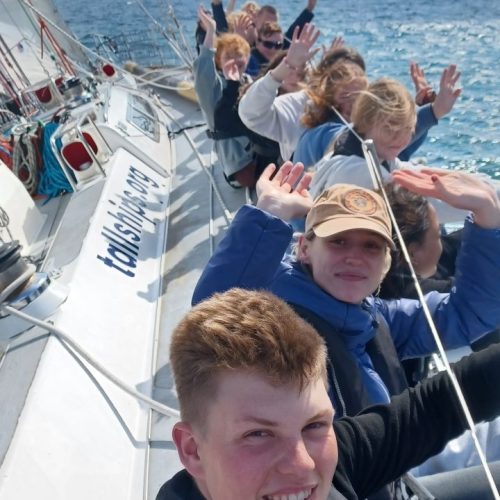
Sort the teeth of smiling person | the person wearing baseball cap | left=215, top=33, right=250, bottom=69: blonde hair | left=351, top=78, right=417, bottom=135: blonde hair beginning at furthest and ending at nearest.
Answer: left=215, top=33, right=250, bottom=69: blonde hair, left=351, top=78, right=417, bottom=135: blonde hair, the person wearing baseball cap, the teeth of smiling person

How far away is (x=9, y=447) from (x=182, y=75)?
17.7 ft

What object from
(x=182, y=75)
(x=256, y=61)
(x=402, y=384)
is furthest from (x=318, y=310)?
(x=182, y=75)

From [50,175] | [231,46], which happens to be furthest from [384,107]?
[50,175]

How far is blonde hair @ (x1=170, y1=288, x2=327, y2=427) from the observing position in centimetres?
82

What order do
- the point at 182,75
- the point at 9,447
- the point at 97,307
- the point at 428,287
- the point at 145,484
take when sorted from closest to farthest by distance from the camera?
the point at 9,447 < the point at 145,484 < the point at 428,287 < the point at 97,307 < the point at 182,75

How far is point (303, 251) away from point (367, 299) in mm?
230

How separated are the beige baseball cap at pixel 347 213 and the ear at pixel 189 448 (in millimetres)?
633

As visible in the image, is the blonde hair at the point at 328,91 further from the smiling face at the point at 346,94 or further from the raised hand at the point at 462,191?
the raised hand at the point at 462,191

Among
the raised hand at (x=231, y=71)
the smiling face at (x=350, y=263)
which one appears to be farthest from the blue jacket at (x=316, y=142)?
the smiling face at (x=350, y=263)

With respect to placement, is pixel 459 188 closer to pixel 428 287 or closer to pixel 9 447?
pixel 428 287

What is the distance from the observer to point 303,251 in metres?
1.47

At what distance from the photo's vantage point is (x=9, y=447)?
56.4 inches

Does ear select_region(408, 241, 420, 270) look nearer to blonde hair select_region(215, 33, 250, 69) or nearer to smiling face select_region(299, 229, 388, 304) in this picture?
smiling face select_region(299, 229, 388, 304)

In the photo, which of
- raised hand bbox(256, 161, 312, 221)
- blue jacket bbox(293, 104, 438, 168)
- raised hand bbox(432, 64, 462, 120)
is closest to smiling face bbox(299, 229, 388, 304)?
raised hand bbox(256, 161, 312, 221)
